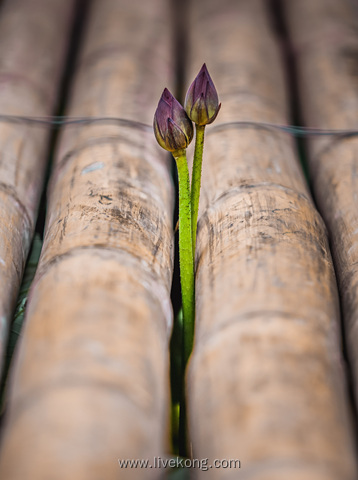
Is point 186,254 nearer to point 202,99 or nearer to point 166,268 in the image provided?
point 166,268

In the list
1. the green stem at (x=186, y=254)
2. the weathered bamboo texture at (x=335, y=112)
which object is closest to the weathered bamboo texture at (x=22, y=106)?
the green stem at (x=186, y=254)

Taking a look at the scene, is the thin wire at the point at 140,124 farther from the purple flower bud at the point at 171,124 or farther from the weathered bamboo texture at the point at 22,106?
the purple flower bud at the point at 171,124

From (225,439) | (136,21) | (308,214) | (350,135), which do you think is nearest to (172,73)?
(136,21)

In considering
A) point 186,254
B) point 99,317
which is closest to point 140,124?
point 186,254

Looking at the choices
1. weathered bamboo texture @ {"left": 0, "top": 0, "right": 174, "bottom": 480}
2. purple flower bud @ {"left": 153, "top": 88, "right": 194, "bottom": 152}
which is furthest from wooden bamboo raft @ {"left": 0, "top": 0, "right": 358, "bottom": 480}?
purple flower bud @ {"left": 153, "top": 88, "right": 194, "bottom": 152}

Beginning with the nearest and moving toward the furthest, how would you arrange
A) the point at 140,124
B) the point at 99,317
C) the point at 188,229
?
the point at 99,317
the point at 188,229
the point at 140,124

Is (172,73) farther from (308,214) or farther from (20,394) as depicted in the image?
(20,394)
